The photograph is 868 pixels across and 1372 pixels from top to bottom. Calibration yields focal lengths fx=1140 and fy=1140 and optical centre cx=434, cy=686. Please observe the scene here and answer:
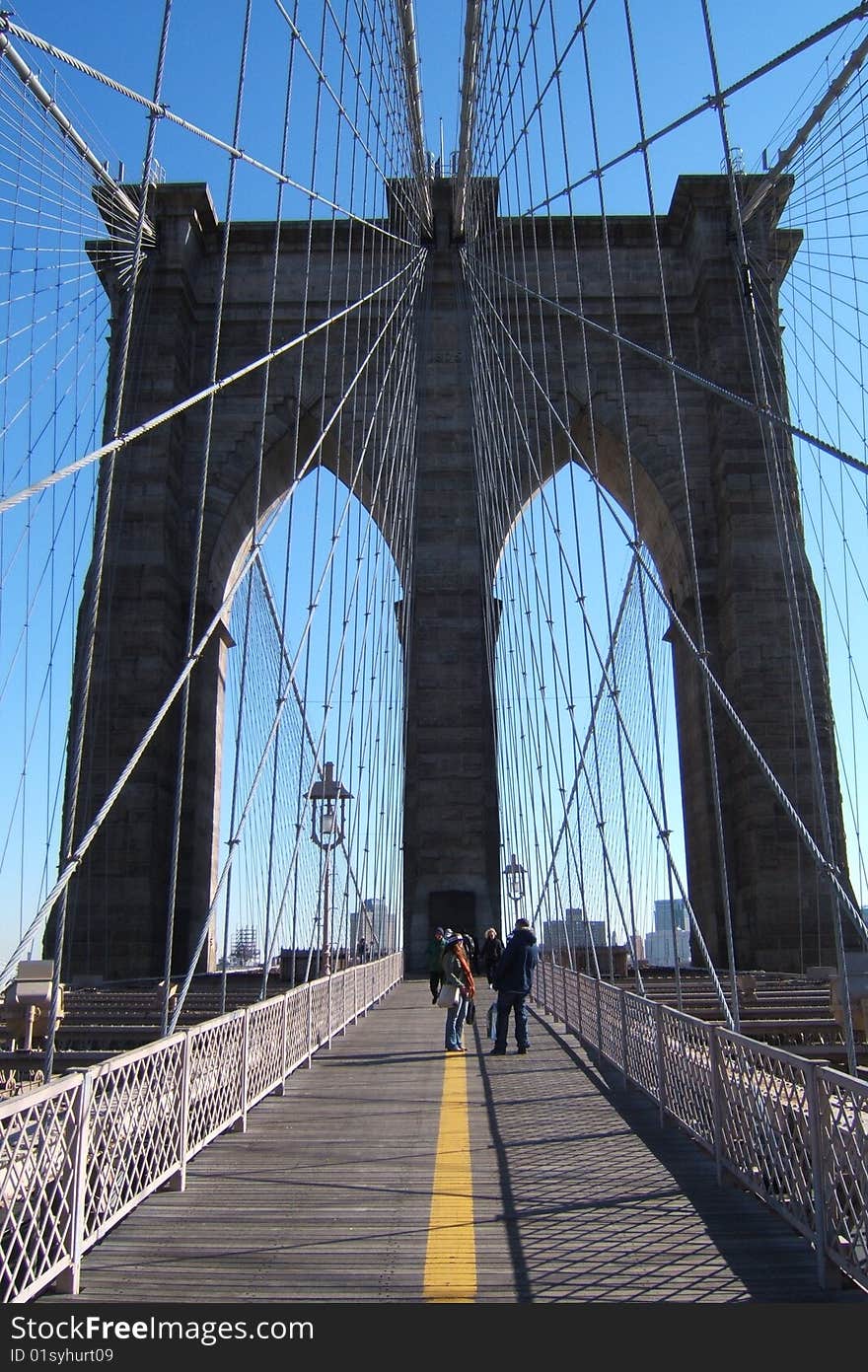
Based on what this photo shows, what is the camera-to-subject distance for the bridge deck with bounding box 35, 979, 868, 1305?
9.88 feet

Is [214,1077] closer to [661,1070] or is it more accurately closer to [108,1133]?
[108,1133]

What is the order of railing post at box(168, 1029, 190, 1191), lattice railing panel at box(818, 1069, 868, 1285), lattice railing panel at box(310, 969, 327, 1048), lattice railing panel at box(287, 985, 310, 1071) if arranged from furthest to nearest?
1. lattice railing panel at box(310, 969, 327, 1048)
2. lattice railing panel at box(287, 985, 310, 1071)
3. railing post at box(168, 1029, 190, 1191)
4. lattice railing panel at box(818, 1069, 868, 1285)

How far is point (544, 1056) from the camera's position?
7.89 m

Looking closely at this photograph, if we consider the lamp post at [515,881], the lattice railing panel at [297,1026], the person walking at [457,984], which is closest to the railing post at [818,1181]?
the lattice railing panel at [297,1026]

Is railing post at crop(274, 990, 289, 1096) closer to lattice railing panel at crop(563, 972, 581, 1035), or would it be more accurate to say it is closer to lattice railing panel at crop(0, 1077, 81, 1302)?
lattice railing panel at crop(563, 972, 581, 1035)

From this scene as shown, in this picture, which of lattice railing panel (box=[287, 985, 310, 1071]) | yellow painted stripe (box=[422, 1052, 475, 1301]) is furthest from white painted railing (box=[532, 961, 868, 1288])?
lattice railing panel (box=[287, 985, 310, 1071])

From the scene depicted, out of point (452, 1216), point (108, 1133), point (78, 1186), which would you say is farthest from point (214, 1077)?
point (78, 1186)

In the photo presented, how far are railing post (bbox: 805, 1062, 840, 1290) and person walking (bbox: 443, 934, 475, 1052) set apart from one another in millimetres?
4879

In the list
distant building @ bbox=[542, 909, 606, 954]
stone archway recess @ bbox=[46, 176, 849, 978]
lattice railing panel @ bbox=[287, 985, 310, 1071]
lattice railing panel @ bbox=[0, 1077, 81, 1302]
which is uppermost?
stone archway recess @ bbox=[46, 176, 849, 978]

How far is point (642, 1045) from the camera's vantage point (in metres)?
5.89

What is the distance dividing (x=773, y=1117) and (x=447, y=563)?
17413 mm

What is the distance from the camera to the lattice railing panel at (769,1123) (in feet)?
11.1

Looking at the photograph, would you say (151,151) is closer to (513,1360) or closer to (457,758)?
(513,1360)

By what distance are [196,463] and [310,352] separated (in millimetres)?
2926
